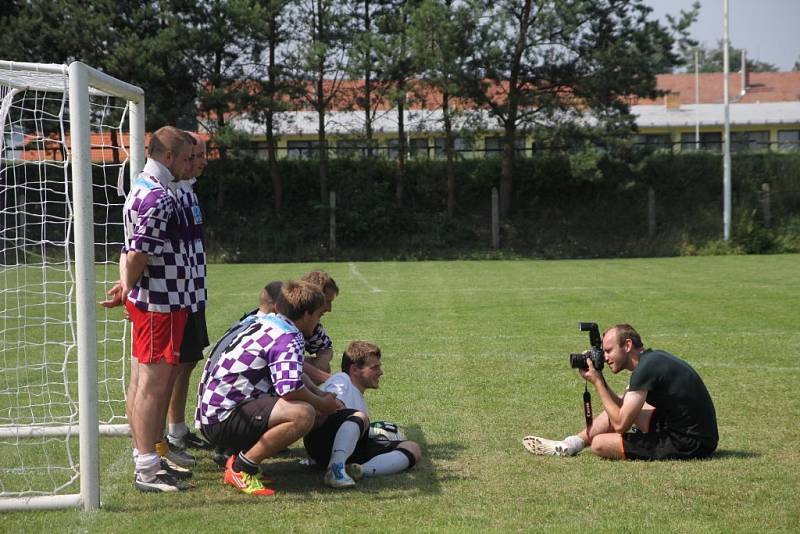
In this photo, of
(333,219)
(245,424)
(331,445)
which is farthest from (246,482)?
(333,219)

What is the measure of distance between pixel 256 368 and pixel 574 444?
228 centimetres

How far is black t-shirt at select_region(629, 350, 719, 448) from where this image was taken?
5773mm

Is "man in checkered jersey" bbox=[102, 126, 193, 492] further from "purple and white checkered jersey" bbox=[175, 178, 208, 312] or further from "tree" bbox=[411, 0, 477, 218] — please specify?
"tree" bbox=[411, 0, 477, 218]

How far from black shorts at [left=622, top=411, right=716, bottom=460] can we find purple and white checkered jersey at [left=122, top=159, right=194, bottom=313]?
3023mm

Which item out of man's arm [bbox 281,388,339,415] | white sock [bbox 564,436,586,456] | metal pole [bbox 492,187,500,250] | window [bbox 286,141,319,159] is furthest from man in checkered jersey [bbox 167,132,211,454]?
window [bbox 286,141,319,159]

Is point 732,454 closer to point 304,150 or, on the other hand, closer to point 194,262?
point 194,262

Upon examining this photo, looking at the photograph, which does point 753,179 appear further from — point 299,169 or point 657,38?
point 299,169

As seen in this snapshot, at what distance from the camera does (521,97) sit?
31219 mm

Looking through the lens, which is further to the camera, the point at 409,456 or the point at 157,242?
the point at 409,456

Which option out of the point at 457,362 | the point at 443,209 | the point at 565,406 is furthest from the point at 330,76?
the point at 565,406

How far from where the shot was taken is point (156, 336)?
5.26 meters

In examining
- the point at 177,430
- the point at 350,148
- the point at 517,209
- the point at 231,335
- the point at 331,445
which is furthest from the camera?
the point at 350,148

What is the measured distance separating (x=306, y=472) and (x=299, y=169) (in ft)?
95.2

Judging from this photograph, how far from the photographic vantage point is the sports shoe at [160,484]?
525cm
